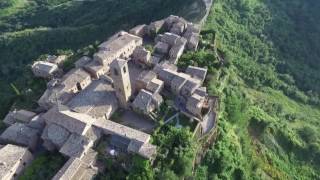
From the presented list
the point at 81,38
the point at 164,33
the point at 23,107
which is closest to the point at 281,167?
the point at 164,33

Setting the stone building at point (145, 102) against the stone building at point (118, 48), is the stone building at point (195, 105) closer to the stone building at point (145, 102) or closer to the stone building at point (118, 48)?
the stone building at point (145, 102)

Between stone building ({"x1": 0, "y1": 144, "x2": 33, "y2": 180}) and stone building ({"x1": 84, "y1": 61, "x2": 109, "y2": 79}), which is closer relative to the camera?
stone building ({"x1": 0, "y1": 144, "x2": 33, "y2": 180})

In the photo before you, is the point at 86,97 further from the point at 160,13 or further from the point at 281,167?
the point at 160,13

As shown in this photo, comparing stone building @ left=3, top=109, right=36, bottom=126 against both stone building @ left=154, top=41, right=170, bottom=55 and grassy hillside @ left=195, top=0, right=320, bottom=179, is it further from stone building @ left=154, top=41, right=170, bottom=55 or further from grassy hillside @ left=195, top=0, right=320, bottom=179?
grassy hillside @ left=195, top=0, right=320, bottom=179

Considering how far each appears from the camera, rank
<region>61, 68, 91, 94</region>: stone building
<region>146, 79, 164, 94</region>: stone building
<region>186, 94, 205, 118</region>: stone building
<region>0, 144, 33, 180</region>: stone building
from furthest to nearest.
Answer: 1. <region>61, 68, 91, 94</region>: stone building
2. <region>146, 79, 164, 94</region>: stone building
3. <region>186, 94, 205, 118</region>: stone building
4. <region>0, 144, 33, 180</region>: stone building

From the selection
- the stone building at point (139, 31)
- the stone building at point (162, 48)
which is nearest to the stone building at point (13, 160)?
the stone building at point (162, 48)

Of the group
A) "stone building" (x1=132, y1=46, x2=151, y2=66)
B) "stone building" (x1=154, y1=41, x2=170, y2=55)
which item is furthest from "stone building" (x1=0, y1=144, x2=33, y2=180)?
"stone building" (x1=154, y1=41, x2=170, y2=55)

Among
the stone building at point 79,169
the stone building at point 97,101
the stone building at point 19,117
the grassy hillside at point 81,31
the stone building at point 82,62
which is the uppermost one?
the stone building at point 97,101
